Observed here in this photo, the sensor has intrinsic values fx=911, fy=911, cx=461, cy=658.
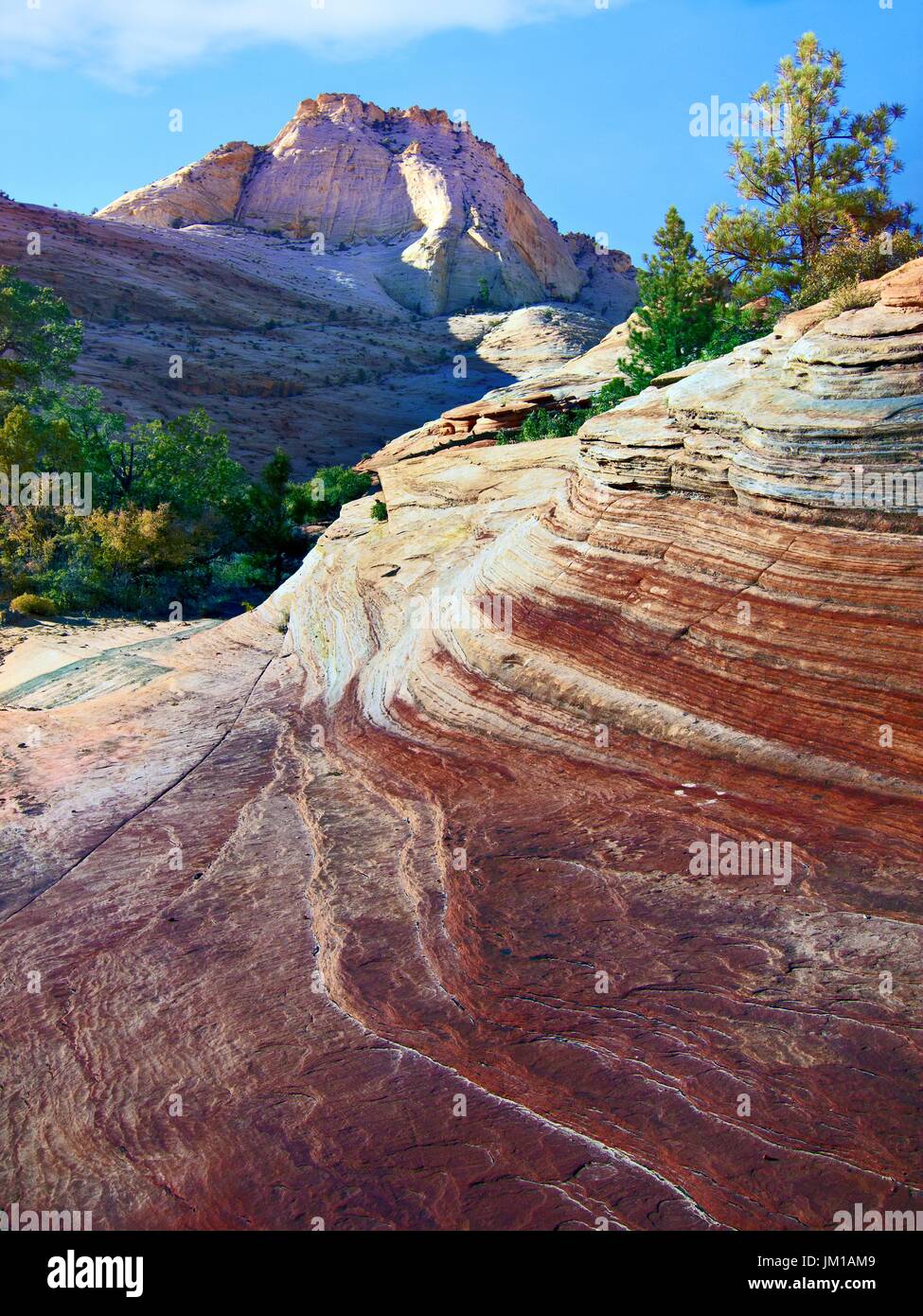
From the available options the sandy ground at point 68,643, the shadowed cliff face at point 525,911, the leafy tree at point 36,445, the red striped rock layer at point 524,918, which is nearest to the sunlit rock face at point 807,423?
the shadowed cliff face at point 525,911

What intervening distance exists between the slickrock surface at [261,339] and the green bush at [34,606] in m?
23.8

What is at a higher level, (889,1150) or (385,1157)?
(889,1150)

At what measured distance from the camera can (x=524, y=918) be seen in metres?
7.03

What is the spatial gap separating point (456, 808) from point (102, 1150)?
4.32 metres

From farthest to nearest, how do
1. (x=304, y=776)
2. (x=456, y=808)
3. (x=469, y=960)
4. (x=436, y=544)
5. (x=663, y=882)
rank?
(x=436, y=544)
(x=304, y=776)
(x=456, y=808)
(x=663, y=882)
(x=469, y=960)

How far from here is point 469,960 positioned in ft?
21.9

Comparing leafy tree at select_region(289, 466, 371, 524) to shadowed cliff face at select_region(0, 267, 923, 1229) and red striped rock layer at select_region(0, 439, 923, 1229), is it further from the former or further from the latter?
red striped rock layer at select_region(0, 439, 923, 1229)

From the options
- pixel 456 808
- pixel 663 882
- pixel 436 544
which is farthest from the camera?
pixel 436 544

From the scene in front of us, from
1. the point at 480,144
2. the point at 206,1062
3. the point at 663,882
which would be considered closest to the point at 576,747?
the point at 663,882

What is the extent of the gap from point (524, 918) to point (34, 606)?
62.7 ft

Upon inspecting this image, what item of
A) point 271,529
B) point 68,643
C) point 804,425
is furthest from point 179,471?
point 804,425

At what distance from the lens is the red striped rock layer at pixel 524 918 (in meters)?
4.99
